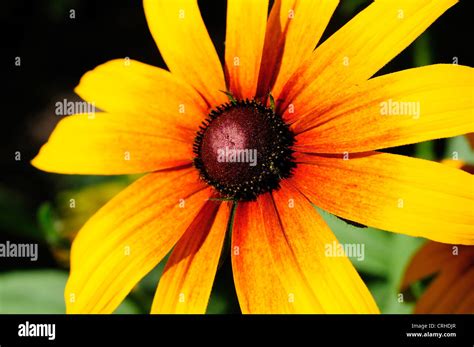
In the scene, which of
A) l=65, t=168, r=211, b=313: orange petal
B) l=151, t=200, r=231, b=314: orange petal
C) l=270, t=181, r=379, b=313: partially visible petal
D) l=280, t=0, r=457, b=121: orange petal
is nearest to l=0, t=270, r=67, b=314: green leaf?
l=65, t=168, r=211, b=313: orange petal

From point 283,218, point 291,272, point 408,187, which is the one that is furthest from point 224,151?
point 408,187

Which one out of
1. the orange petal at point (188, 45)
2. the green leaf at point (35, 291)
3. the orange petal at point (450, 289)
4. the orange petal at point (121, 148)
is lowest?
the green leaf at point (35, 291)

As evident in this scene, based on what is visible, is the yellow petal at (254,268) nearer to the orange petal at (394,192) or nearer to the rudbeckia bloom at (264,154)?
the rudbeckia bloom at (264,154)

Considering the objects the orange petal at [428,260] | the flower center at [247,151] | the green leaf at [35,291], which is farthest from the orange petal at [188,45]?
the green leaf at [35,291]

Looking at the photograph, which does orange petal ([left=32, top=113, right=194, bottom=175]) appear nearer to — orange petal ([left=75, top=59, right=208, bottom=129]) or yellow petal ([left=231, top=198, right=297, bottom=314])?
orange petal ([left=75, top=59, right=208, bottom=129])

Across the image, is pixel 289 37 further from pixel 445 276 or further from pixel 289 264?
pixel 445 276

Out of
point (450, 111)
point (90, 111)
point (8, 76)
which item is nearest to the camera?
point (450, 111)

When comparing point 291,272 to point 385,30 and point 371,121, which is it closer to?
point 371,121
